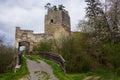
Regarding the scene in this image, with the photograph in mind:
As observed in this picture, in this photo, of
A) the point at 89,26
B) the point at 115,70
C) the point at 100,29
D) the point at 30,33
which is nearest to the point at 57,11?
the point at 30,33

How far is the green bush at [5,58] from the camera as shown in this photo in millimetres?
31172

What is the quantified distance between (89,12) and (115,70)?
38.8 feet

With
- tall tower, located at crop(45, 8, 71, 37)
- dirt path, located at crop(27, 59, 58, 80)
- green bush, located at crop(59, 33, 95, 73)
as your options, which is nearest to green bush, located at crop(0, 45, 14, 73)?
green bush, located at crop(59, 33, 95, 73)

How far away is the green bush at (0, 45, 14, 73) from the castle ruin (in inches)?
609

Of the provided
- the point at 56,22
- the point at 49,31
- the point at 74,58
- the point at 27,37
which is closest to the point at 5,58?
the point at 74,58

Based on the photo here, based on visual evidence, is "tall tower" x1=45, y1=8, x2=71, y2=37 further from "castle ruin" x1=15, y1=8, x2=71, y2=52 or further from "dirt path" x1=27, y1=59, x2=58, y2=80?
"dirt path" x1=27, y1=59, x2=58, y2=80

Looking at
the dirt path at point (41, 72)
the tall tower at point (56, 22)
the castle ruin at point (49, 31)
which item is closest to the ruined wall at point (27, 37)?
the castle ruin at point (49, 31)

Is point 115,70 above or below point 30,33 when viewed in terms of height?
below

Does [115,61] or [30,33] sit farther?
[30,33]

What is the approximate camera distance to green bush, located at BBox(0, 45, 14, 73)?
31.2 meters

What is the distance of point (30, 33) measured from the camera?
50938mm

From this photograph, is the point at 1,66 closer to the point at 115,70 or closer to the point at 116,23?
the point at 115,70

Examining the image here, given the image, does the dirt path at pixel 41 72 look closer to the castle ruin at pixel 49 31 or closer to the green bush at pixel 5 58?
the green bush at pixel 5 58

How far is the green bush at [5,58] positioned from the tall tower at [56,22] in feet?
66.3
